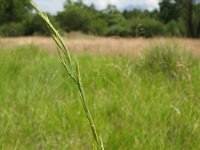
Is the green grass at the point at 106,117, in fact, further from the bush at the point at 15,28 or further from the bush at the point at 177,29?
the bush at the point at 15,28

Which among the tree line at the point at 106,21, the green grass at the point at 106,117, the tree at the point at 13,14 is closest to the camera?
the green grass at the point at 106,117

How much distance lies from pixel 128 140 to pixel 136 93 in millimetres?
635

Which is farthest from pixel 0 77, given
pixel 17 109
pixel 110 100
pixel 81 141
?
pixel 81 141

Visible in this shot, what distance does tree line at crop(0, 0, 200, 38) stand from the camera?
19303 millimetres

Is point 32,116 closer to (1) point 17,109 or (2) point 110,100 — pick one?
(1) point 17,109

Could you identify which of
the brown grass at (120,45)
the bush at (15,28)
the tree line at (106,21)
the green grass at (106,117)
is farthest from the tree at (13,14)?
the green grass at (106,117)

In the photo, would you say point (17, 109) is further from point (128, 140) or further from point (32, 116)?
point (128, 140)

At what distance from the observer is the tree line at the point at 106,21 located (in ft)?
63.3

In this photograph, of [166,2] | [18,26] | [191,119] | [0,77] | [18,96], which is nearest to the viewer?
[191,119]

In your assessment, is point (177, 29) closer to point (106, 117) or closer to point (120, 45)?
point (120, 45)

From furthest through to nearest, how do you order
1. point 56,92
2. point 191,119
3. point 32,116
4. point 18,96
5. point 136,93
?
1. point 56,92
2. point 18,96
3. point 136,93
4. point 32,116
5. point 191,119

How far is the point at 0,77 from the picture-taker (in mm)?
3301

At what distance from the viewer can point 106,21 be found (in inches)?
1444

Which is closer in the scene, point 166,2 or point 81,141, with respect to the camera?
point 81,141
